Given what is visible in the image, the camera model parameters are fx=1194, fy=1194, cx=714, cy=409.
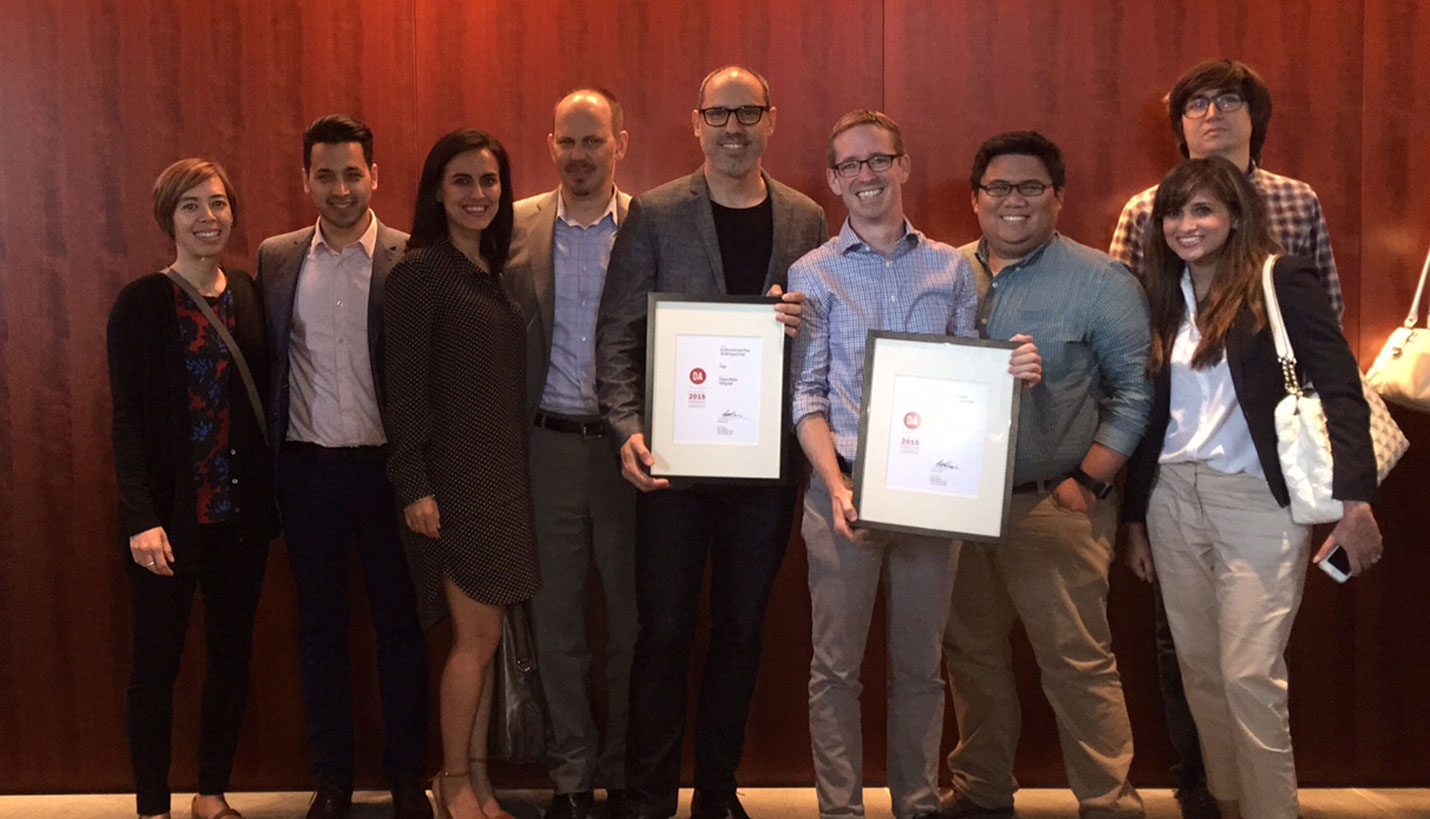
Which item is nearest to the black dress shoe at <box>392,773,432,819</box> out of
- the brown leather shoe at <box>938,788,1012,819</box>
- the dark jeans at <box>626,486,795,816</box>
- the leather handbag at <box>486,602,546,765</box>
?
the leather handbag at <box>486,602,546,765</box>

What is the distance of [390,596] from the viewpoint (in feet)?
11.0

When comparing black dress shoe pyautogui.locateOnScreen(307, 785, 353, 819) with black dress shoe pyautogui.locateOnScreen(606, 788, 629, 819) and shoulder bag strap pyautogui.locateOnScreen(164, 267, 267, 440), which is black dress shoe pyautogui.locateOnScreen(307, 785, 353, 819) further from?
shoulder bag strap pyautogui.locateOnScreen(164, 267, 267, 440)

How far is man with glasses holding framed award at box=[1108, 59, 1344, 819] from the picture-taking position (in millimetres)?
3289

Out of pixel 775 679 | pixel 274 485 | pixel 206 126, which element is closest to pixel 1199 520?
pixel 775 679

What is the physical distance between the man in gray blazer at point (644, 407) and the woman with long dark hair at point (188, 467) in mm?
1003

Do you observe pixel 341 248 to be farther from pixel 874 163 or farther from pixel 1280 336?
pixel 1280 336

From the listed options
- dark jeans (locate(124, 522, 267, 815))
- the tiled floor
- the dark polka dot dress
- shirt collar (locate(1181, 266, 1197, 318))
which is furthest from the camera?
the tiled floor

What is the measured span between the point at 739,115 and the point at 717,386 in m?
0.71

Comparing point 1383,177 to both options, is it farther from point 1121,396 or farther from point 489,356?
point 489,356

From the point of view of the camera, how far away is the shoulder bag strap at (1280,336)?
2.75 metres

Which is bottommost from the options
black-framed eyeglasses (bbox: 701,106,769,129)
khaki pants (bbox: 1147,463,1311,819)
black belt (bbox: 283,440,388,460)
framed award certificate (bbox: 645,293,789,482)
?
khaki pants (bbox: 1147,463,1311,819)

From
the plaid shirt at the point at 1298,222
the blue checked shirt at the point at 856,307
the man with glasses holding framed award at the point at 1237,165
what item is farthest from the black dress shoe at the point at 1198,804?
the blue checked shirt at the point at 856,307

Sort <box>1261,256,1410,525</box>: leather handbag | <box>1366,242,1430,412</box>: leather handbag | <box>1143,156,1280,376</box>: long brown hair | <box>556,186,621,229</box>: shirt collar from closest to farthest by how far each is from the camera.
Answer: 1. <box>1261,256,1410,525</box>: leather handbag
2. <box>1143,156,1280,376</box>: long brown hair
3. <box>1366,242,1430,412</box>: leather handbag
4. <box>556,186,621,229</box>: shirt collar

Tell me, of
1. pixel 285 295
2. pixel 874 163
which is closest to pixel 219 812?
pixel 285 295
